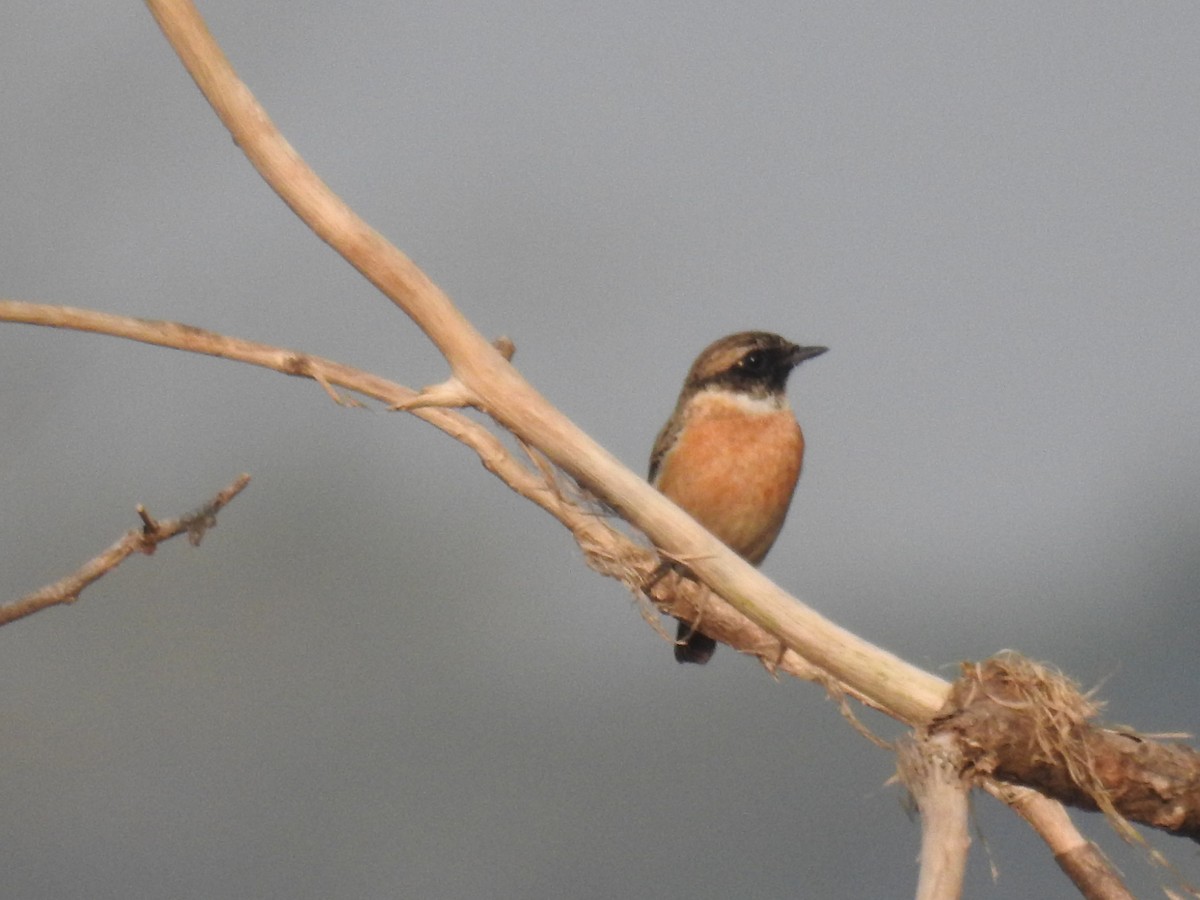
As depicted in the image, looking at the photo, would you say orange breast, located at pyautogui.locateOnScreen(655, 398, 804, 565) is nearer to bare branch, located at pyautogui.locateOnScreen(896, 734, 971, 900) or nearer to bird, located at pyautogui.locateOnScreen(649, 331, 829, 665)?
bird, located at pyautogui.locateOnScreen(649, 331, 829, 665)

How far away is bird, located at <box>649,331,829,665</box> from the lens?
318 centimetres

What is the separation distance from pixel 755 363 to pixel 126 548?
6.83 ft

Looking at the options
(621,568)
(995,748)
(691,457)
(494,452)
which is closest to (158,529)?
(494,452)

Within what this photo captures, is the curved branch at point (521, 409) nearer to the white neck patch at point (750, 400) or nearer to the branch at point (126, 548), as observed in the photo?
the branch at point (126, 548)

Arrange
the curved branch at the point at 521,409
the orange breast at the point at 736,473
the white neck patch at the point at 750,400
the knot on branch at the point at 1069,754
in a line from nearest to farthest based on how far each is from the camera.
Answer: the curved branch at the point at 521,409 < the knot on branch at the point at 1069,754 < the orange breast at the point at 736,473 < the white neck patch at the point at 750,400

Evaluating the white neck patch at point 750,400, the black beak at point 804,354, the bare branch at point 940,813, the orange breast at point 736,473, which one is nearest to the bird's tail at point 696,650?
the orange breast at point 736,473

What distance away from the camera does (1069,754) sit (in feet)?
4.96

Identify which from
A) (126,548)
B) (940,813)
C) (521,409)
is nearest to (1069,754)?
(940,813)

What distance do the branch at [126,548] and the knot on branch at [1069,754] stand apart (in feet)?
2.54

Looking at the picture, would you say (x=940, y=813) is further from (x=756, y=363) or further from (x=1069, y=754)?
(x=756, y=363)

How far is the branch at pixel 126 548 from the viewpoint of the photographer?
54.9 inches

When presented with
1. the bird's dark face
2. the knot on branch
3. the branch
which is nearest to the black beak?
the bird's dark face

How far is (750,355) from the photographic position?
11.0 ft

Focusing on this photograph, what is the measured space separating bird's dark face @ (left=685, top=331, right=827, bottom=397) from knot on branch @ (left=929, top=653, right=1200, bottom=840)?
6.04 ft
